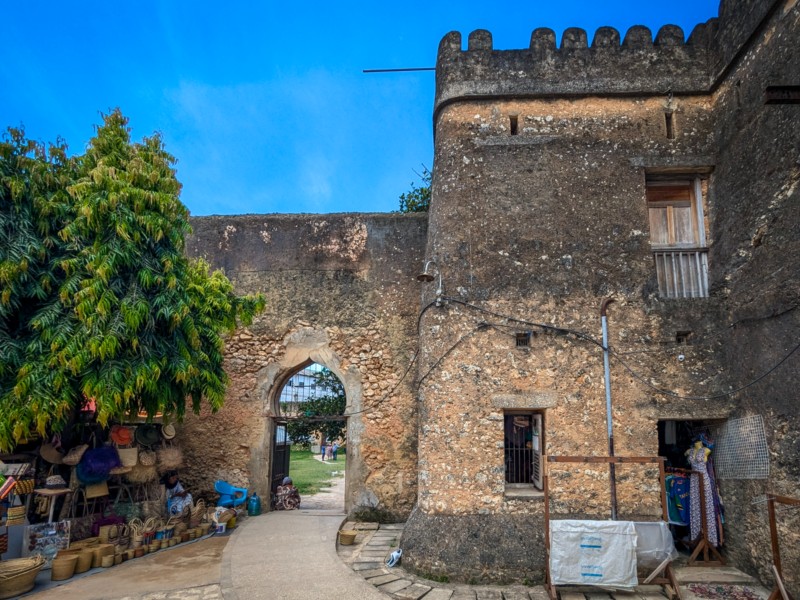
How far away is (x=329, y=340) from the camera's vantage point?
32.8 feet

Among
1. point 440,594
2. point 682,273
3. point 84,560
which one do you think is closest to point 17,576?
point 84,560

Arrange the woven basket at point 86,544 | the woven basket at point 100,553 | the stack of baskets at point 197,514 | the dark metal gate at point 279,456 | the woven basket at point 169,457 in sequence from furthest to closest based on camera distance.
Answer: the dark metal gate at point 279,456
the woven basket at point 169,457
the stack of baskets at point 197,514
the woven basket at point 86,544
the woven basket at point 100,553

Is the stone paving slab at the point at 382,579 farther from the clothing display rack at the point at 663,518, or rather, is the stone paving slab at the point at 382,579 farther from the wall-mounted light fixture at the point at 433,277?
the wall-mounted light fixture at the point at 433,277

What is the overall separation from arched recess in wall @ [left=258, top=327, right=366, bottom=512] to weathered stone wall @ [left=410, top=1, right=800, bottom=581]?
103 inches

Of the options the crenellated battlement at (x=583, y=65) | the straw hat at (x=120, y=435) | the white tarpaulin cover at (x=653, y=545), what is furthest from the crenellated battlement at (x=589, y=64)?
the straw hat at (x=120, y=435)

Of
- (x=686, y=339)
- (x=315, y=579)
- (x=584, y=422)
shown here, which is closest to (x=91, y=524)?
(x=315, y=579)

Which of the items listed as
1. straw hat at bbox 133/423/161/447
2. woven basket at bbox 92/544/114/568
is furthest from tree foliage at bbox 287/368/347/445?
woven basket at bbox 92/544/114/568

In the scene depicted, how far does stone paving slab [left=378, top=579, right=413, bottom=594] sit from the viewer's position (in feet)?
19.8

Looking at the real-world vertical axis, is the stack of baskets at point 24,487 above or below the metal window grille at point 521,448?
below

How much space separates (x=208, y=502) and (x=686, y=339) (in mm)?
8603

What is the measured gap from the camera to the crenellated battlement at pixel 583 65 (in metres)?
7.62

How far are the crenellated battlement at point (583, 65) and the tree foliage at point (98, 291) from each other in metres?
4.75

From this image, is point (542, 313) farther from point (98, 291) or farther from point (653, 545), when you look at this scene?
point (98, 291)

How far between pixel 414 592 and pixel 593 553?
205cm
